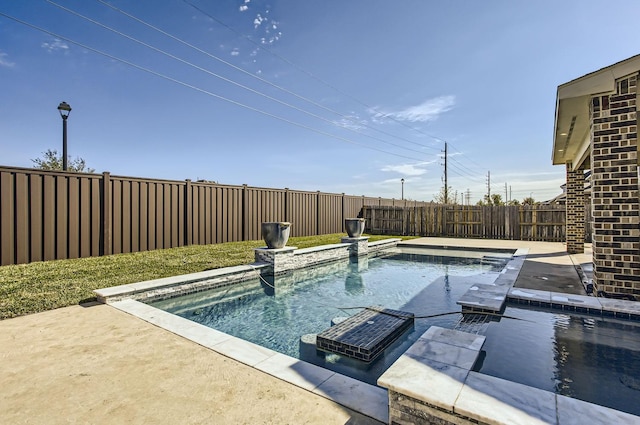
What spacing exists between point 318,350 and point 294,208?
33.1 feet

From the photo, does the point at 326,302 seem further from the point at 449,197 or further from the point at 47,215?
the point at 449,197

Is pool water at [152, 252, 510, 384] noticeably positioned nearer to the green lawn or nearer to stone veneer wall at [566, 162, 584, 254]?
the green lawn

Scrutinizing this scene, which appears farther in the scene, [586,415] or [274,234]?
[274,234]

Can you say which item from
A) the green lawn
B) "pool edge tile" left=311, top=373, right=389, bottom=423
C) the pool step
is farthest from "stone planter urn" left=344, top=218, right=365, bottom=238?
"pool edge tile" left=311, top=373, right=389, bottom=423

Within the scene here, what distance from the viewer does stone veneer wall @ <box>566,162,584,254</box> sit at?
9.02 m

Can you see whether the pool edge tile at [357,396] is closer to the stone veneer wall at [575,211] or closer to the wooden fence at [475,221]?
the stone veneer wall at [575,211]

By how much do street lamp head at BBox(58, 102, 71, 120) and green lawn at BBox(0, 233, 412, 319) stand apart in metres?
3.69

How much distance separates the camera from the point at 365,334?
345 centimetres

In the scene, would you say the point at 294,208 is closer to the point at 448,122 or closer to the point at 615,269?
the point at 615,269

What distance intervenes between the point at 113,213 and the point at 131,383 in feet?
22.4

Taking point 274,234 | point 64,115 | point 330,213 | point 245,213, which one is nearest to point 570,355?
point 274,234

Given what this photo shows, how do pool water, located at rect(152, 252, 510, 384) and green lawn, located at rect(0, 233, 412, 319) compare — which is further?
green lawn, located at rect(0, 233, 412, 319)

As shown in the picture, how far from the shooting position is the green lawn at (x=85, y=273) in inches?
167

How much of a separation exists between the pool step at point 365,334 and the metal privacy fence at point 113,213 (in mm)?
6868
